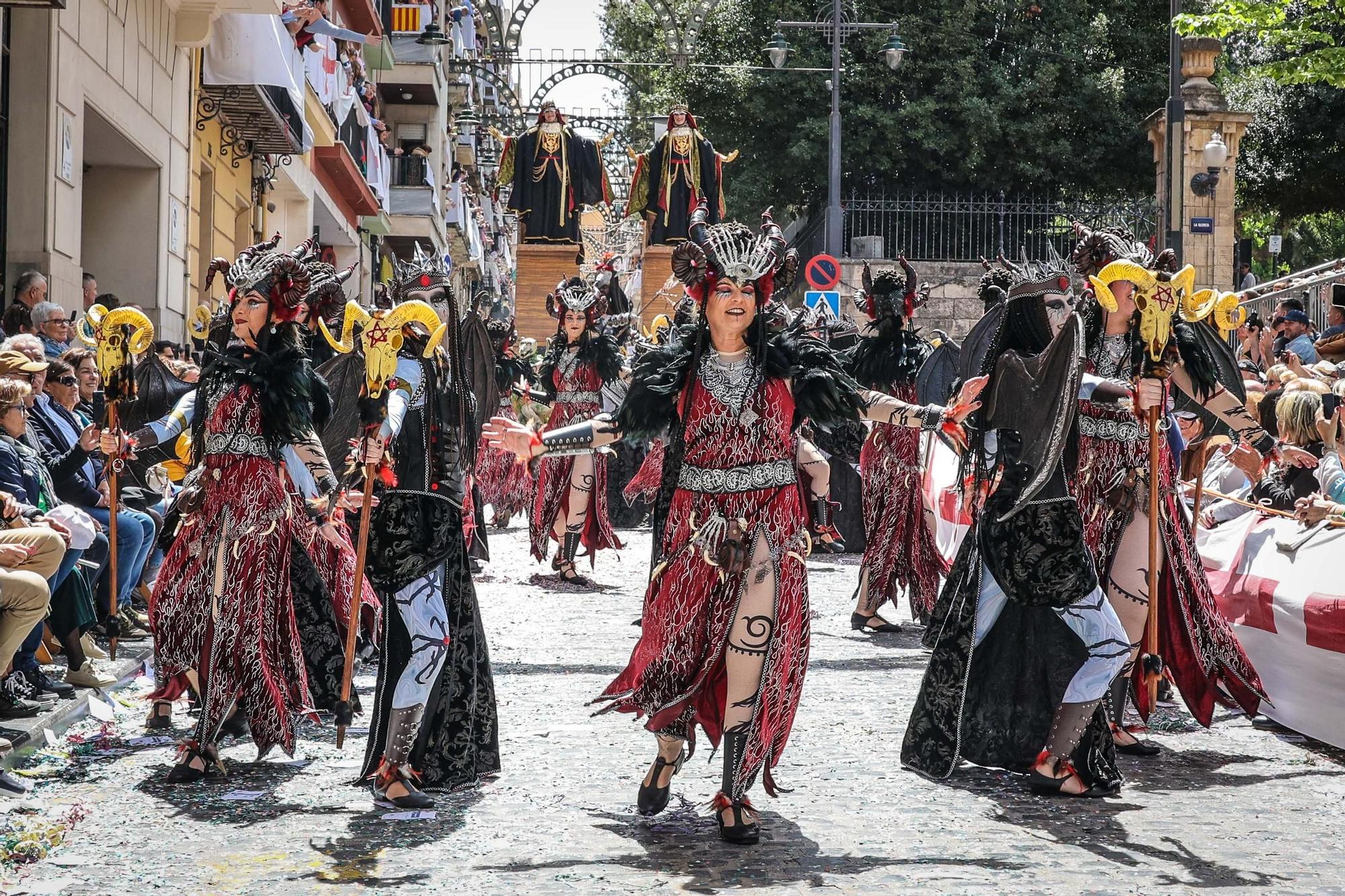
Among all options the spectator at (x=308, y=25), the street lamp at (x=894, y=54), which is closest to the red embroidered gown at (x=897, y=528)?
the spectator at (x=308, y=25)

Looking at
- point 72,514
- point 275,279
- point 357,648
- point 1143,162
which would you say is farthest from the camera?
point 1143,162

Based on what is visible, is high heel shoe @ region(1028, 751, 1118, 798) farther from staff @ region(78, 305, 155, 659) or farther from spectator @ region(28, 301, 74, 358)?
spectator @ region(28, 301, 74, 358)

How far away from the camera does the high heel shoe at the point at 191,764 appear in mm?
6430

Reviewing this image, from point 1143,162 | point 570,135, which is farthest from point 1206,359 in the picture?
point 1143,162

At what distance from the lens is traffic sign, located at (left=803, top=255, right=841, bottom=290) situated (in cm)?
2186

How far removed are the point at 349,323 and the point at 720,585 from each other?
1.83 m

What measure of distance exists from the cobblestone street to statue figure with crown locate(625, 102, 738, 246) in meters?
17.7

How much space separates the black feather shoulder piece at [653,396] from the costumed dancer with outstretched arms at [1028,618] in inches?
53.0

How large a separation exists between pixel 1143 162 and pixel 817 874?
101 feet

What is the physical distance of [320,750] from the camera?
23.4ft

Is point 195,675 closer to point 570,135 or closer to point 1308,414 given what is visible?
point 1308,414

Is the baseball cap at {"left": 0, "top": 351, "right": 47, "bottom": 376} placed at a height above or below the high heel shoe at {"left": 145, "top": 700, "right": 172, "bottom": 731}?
above

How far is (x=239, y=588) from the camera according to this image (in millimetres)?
6723

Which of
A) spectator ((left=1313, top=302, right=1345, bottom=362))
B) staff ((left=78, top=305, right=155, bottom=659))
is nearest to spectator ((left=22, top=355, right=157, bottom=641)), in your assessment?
staff ((left=78, top=305, right=155, bottom=659))
